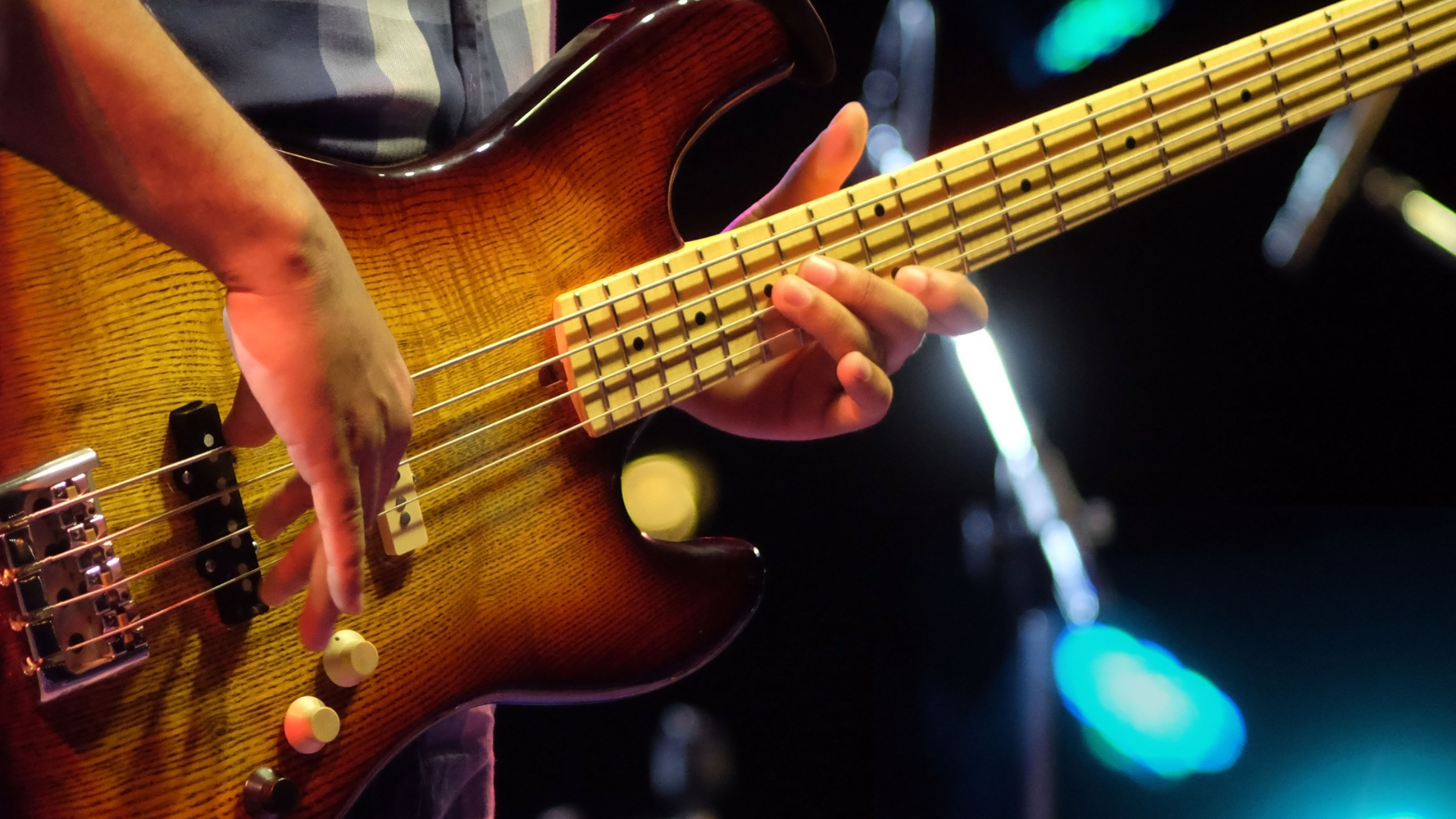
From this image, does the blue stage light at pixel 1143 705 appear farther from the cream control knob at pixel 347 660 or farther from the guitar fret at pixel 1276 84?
the cream control knob at pixel 347 660

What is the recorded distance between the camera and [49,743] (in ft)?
1.91

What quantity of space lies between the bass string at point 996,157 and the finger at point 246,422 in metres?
0.13

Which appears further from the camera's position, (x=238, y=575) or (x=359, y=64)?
(x=359, y=64)

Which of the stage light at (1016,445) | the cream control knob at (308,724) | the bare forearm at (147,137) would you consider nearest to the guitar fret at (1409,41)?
the bare forearm at (147,137)

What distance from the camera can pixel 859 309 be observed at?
0.91m

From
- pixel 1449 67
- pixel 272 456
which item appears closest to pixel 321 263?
pixel 272 456

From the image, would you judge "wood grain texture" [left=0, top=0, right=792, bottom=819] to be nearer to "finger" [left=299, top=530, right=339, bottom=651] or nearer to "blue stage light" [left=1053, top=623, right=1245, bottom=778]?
"finger" [left=299, top=530, right=339, bottom=651]

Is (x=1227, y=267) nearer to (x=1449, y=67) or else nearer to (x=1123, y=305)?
(x=1123, y=305)

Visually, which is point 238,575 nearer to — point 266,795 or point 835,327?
point 266,795

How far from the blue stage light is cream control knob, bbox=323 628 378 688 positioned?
1.94 meters

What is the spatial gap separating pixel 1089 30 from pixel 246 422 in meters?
2.86

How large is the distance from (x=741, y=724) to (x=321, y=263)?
99.8 inches

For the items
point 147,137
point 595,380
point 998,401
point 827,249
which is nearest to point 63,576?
point 147,137

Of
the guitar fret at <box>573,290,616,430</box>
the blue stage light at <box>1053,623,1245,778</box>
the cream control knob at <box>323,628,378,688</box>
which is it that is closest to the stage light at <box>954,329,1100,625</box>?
the blue stage light at <box>1053,623,1245,778</box>
